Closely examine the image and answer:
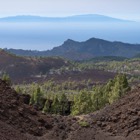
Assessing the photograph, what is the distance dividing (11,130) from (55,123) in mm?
6345

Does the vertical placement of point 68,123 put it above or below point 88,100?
above

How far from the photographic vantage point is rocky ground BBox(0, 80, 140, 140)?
104 feet

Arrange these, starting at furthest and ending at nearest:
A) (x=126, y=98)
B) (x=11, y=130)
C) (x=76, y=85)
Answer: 1. (x=76, y=85)
2. (x=126, y=98)
3. (x=11, y=130)

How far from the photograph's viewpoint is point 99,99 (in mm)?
63562

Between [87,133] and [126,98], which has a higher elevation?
[126,98]

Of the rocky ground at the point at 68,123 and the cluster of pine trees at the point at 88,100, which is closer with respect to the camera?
the rocky ground at the point at 68,123

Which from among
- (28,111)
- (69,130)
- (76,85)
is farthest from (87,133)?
(76,85)

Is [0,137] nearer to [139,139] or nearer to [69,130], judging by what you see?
[69,130]

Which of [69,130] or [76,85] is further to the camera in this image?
[76,85]

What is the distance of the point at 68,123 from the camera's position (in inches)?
1385

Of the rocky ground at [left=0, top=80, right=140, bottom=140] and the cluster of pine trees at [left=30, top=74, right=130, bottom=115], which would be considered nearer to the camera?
the rocky ground at [left=0, top=80, right=140, bottom=140]

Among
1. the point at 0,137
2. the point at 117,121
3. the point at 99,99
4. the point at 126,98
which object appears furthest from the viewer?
the point at 99,99

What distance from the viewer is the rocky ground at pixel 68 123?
104 ft

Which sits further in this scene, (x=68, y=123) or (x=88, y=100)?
(x=88, y=100)
